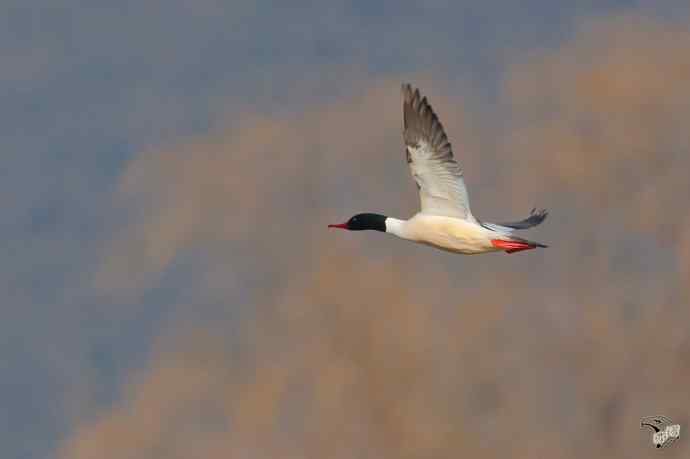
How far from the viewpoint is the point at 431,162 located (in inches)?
1214

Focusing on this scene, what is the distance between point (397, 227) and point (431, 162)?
10.00 feet

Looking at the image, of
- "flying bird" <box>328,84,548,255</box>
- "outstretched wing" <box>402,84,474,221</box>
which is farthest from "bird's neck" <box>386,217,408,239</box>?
"outstretched wing" <box>402,84,474,221</box>

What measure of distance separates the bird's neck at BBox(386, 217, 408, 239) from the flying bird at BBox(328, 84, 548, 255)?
0.03 metres

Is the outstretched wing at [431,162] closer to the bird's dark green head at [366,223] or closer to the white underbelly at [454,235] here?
the white underbelly at [454,235]

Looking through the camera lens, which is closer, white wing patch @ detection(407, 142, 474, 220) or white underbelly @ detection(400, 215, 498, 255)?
white wing patch @ detection(407, 142, 474, 220)

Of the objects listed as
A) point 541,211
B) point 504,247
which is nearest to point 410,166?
point 504,247

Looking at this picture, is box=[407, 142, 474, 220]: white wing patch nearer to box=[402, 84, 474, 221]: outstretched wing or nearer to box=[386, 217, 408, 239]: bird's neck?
box=[402, 84, 474, 221]: outstretched wing

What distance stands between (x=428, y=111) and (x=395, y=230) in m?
4.81

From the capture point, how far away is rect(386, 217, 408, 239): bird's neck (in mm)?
32781

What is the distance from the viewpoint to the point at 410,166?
102 ft

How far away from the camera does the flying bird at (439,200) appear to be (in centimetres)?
3011

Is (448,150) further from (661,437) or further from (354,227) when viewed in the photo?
(661,437)

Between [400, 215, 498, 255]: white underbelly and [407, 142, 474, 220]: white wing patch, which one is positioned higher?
[407, 142, 474, 220]: white wing patch

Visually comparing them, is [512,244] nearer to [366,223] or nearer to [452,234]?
[452,234]
